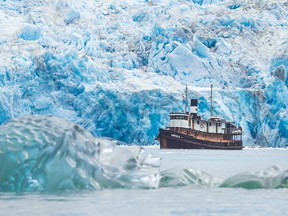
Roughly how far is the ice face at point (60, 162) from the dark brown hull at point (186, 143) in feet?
102

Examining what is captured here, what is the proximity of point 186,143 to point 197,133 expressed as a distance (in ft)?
3.63

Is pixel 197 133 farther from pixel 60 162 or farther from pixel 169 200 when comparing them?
pixel 169 200

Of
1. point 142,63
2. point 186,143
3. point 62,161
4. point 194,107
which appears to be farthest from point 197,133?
point 62,161

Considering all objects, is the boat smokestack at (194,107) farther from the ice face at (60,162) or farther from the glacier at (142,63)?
the ice face at (60,162)

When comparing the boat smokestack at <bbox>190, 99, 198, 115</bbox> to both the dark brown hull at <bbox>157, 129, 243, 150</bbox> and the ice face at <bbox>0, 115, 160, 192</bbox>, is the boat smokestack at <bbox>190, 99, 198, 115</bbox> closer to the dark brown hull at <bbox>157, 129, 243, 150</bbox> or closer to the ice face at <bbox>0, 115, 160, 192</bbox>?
the dark brown hull at <bbox>157, 129, 243, 150</bbox>

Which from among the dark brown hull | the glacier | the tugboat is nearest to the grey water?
the tugboat

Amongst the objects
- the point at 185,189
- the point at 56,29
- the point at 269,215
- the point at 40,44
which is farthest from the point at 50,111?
the point at 269,215

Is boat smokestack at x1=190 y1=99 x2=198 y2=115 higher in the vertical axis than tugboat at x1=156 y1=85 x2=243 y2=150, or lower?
higher

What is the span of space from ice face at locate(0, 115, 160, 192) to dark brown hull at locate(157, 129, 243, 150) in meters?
31.0

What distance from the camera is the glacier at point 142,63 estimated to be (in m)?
41.8

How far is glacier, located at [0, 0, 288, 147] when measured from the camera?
4178 centimetres

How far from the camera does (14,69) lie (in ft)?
134

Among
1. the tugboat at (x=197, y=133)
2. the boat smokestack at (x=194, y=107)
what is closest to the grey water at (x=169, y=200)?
Answer: the tugboat at (x=197, y=133)

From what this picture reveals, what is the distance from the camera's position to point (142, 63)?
48594 mm
